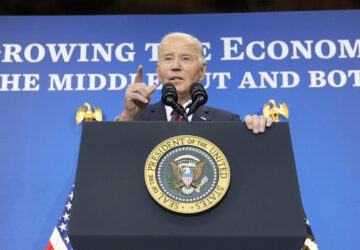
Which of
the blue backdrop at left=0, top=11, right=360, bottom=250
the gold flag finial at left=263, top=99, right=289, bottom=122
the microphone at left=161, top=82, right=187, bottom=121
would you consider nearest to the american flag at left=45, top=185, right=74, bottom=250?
the blue backdrop at left=0, top=11, right=360, bottom=250

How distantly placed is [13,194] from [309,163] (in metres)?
1.82

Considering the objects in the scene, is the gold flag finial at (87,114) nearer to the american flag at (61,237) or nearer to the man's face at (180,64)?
the american flag at (61,237)

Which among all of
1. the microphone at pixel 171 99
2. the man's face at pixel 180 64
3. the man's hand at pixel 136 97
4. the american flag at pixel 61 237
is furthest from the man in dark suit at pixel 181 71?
the american flag at pixel 61 237

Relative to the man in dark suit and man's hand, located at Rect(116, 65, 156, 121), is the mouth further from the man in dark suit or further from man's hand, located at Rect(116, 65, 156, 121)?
man's hand, located at Rect(116, 65, 156, 121)

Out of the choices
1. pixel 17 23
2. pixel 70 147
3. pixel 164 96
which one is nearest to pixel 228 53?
pixel 70 147

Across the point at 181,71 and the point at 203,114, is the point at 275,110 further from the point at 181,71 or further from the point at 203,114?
the point at 181,71

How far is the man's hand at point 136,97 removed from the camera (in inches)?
65.8

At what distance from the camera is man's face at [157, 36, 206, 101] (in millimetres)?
2168

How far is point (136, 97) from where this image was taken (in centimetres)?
167

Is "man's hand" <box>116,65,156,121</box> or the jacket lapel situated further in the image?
the jacket lapel

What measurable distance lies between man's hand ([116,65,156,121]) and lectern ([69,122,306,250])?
266mm

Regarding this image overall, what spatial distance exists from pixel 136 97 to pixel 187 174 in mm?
436

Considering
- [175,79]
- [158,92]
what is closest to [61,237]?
[158,92]

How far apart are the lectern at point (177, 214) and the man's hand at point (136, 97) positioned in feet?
0.87
